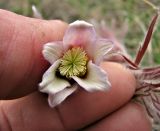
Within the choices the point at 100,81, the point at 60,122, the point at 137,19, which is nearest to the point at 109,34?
the point at 137,19

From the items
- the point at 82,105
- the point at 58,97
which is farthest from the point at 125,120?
the point at 58,97

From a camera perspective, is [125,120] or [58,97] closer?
[58,97]

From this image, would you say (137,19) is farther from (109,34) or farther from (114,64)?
(114,64)

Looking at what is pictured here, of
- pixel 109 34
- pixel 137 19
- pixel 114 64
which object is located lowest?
pixel 137 19

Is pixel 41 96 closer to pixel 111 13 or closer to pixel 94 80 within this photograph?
pixel 94 80

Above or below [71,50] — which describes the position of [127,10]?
below

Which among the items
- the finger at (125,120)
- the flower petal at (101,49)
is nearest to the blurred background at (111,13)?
the finger at (125,120)

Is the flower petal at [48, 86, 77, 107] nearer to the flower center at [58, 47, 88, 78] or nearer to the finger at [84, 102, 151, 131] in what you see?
the flower center at [58, 47, 88, 78]
